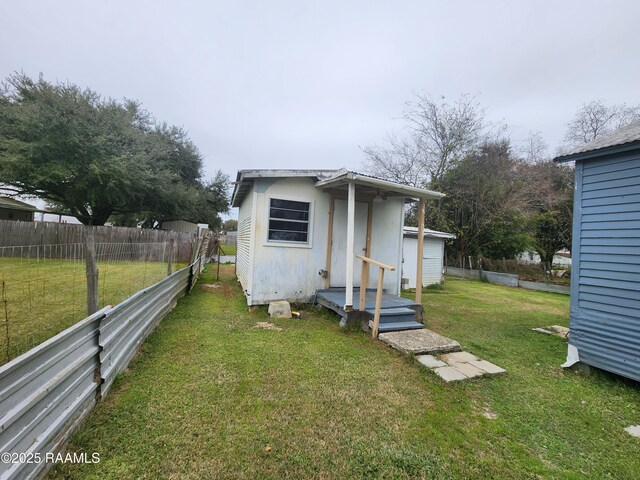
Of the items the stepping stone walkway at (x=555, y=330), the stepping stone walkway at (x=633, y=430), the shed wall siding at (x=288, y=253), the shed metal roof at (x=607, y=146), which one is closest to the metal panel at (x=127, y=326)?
the shed wall siding at (x=288, y=253)

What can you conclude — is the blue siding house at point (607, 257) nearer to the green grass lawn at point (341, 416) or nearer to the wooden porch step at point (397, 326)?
the green grass lawn at point (341, 416)

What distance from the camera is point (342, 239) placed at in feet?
20.5

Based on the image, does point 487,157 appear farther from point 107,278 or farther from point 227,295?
point 107,278

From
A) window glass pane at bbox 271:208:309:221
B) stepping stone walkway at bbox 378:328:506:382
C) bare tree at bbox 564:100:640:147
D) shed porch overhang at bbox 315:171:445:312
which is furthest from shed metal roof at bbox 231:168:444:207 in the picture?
bare tree at bbox 564:100:640:147

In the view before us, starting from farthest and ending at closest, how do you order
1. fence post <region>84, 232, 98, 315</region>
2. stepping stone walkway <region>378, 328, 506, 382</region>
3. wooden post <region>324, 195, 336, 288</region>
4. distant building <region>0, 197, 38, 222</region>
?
distant building <region>0, 197, 38, 222</region> < wooden post <region>324, 195, 336, 288</region> < stepping stone walkway <region>378, 328, 506, 382</region> < fence post <region>84, 232, 98, 315</region>

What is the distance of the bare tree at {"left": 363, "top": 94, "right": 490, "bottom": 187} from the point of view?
16.4 meters

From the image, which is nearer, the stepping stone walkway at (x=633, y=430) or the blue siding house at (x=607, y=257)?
the stepping stone walkway at (x=633, y=430)

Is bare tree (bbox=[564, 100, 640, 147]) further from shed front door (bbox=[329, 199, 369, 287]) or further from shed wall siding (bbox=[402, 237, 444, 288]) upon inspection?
shed front door (bbox=[329, 199, 369, 287])

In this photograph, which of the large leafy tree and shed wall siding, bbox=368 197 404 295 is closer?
shed wall siding, bbox=368 197 404 295

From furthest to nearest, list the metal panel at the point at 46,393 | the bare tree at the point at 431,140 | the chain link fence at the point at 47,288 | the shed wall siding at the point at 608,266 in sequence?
the bare tree at the point at 431,140 < the shed wall siding at the point at 608,266 < the chain link fence at the point at 47,288 < the metal panel at the point at 46,393

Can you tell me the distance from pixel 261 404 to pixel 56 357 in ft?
5.07

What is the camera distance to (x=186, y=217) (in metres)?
20.4

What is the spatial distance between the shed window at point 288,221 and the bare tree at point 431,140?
44.6 ft

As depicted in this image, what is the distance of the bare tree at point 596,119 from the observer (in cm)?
1419
